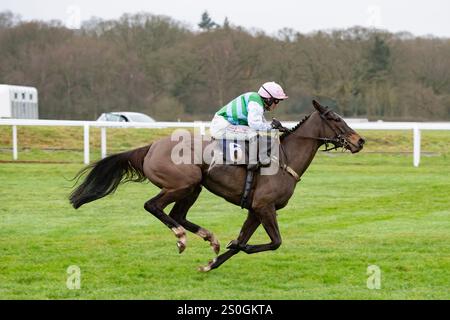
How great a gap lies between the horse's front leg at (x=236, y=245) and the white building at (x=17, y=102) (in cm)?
2475

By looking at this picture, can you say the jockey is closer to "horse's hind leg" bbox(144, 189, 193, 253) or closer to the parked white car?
"horse's hind leg" bbox(144, 189, 193, 253)

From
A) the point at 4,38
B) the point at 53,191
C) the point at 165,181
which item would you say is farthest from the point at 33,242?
the point at 4,38

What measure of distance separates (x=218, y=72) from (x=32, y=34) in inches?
408

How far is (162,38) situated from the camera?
4791 centimetres

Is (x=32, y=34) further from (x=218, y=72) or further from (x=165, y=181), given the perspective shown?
(x=165, y=181)

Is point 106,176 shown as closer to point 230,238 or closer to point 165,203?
point 165,203

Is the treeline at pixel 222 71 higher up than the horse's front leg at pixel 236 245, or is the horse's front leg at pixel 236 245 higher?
the treeline at pixel 222 71

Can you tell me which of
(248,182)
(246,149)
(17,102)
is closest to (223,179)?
(248,182)

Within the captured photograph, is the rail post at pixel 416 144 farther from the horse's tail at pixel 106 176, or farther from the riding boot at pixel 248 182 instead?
the riding boot at pixel 248 182

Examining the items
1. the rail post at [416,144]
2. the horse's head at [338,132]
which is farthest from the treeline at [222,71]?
the horse's head at [338,132]

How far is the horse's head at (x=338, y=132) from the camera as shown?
885cm

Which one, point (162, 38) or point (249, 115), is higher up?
point (162, 38)

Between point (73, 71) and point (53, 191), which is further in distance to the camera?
point (73, 71)

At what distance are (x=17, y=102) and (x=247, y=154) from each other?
26.9 m
